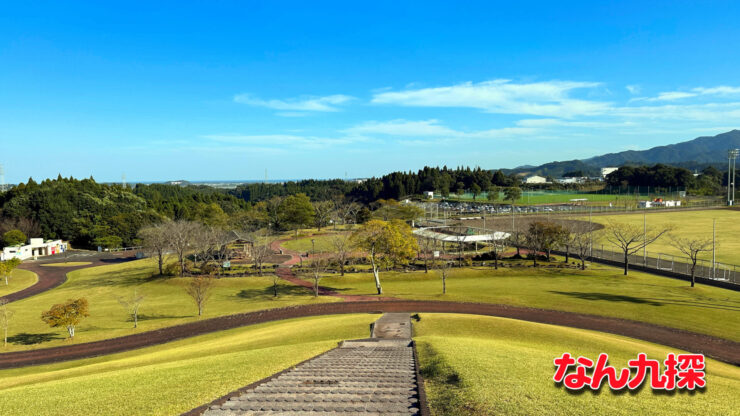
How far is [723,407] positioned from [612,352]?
901 cm

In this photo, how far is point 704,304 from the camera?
97.3ft

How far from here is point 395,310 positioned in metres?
31.2

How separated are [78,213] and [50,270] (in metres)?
37.0

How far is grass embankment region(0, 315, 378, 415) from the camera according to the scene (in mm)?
11852

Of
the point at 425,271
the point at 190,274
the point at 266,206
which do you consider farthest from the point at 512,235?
the point at 266,206

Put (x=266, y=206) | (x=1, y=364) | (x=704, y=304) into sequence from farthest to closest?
(x=266, y=206) → (x=704, y=304) → (x=1, y=364)

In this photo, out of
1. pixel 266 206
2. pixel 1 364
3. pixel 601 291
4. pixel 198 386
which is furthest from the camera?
pixel 266 206

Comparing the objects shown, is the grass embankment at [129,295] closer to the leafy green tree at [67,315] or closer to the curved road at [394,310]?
the leafy green tree at [67,315]

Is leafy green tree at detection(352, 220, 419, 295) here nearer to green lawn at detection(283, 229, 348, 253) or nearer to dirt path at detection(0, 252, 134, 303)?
green lawn at detection(283, 229, 348, 253)

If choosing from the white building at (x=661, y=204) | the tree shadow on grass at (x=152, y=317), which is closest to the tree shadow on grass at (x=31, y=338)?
the tree shadow on grass at (x=152, y=317)

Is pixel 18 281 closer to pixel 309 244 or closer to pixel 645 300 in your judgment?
pixel 309 244

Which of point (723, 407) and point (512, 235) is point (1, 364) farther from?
point (512, 235)

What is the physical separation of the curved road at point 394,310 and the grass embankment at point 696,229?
2763 cm

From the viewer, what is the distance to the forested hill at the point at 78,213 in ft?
268
